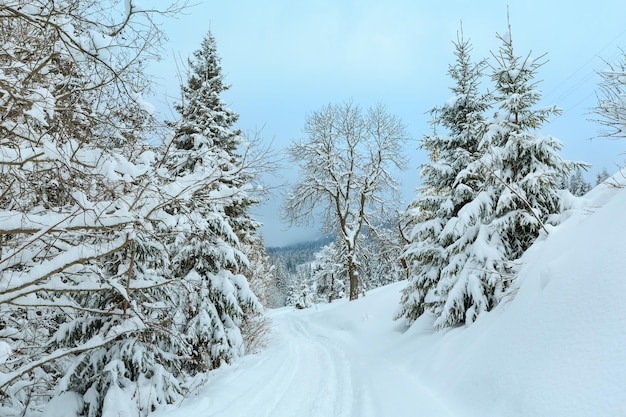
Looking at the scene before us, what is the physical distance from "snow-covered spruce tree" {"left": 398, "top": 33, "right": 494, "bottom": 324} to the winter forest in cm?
5

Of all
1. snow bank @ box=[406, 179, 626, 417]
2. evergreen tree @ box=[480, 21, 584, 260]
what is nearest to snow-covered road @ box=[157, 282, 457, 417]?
snow bank @ box=[406, 179, 626, 417]

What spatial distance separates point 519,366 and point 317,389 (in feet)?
11.9

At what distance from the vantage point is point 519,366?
14.3 feet

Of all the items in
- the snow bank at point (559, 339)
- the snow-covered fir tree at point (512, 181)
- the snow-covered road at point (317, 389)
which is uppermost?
the snow-covered fir tree at point (512, 181)

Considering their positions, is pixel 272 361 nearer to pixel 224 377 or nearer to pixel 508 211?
pixel 224 377

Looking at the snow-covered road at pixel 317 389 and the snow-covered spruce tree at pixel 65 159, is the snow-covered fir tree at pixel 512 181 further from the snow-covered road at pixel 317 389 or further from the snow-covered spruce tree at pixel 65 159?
the snow-covered spruce tree at pixel 65 159

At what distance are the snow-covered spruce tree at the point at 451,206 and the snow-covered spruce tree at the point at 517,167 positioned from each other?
18.2 inches

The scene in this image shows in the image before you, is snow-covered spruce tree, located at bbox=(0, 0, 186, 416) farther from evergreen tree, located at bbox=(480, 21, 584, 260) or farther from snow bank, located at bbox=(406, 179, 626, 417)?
evergreen tree, located at bbox=(480, 21, 584, 260)

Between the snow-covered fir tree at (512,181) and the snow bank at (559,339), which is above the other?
the snow-covered fir tree at (512,181)

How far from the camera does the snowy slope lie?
11.6 ft

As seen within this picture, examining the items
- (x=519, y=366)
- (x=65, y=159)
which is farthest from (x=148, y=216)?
(x=519, y=366)

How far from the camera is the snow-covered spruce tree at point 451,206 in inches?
332

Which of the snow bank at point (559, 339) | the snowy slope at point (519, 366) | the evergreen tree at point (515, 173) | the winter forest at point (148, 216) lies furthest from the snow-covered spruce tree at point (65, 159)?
the evergreen tree at point (515, 173)

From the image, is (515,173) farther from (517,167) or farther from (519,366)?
(519,366)
